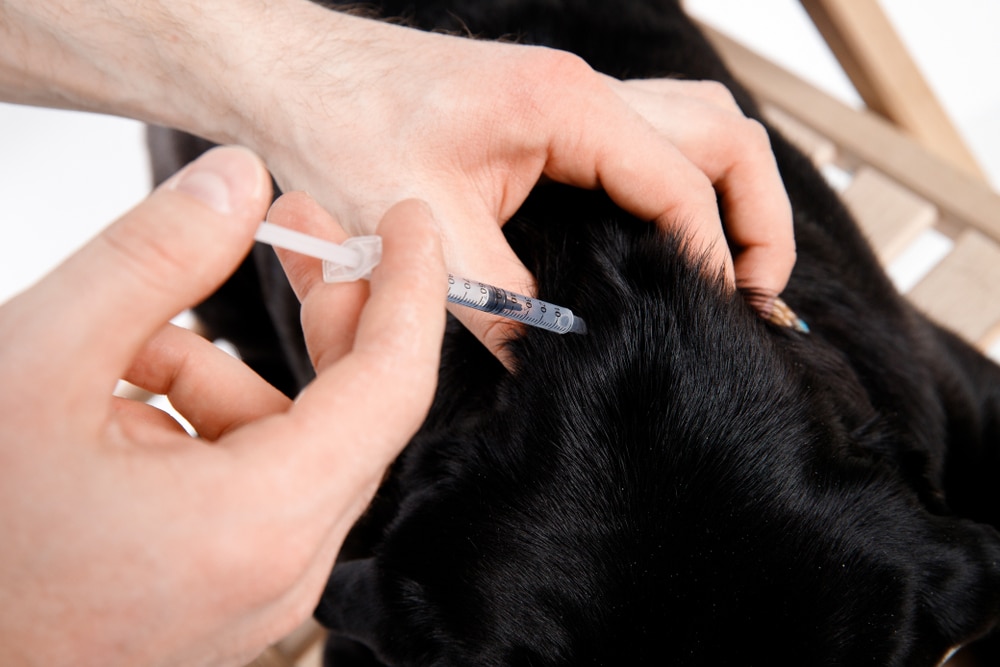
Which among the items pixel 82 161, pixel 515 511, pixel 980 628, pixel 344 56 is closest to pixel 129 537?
pixel 515 511

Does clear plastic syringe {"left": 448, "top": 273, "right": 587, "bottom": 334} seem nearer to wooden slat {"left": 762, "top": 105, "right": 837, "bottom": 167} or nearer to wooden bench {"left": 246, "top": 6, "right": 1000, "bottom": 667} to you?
wooden bench {"left": 246, "top": 6, "right": 1000, "bottom": 667}

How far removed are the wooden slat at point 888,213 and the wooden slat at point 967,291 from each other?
7 cm

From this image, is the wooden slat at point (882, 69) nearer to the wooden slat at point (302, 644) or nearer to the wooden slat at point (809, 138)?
the wooden slat at point (809, 138)

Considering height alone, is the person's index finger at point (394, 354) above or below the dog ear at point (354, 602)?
above

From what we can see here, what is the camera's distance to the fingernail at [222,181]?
42 centimetres

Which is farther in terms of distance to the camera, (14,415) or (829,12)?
(829,12)

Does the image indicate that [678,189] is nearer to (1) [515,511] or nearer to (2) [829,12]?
(1) [515,511]

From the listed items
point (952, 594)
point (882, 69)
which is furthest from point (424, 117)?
point (882, 69)

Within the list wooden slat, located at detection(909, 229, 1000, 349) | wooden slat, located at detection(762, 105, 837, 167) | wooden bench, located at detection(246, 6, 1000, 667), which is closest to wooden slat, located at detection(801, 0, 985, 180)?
wooden bench, located at detection(246, 6, 1000, 667)

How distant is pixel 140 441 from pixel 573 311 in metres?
0.38

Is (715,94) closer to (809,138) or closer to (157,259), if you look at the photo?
(809,138)

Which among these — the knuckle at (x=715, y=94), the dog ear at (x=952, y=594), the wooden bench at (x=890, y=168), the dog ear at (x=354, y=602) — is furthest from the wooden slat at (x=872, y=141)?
the dog ear at (x=354, y=602)

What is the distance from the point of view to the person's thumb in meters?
0.39

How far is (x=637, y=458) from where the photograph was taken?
61 cm
